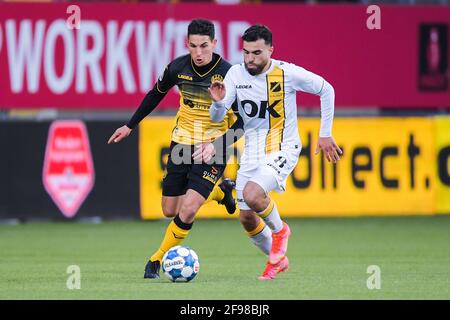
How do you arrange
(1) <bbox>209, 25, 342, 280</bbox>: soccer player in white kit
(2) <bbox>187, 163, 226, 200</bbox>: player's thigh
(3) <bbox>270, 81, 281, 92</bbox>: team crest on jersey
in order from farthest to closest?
(2) <bbox>187, 163, 226, 200</bbox>: player's thigh < (3) <bbox>270, 81, 281, 92</bbox>: team crest on jersey < (1) <bbox>209, 25, 342, 280</bbox>: soccer player in white kit

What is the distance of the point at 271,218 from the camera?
10039 mm

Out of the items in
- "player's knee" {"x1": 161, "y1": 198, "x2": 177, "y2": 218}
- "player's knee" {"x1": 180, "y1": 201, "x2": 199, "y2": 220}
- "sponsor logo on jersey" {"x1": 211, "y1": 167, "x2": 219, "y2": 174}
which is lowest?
"player's knee" {"x1": 161, "y1": 198, "x2": 177, "y2": 218}

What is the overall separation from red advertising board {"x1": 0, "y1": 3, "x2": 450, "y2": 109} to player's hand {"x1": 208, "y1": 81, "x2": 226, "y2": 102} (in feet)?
24.2

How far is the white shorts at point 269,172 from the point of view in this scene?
994 centimetres

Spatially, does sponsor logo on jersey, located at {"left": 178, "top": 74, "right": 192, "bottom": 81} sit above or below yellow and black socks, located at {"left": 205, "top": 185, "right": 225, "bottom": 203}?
above

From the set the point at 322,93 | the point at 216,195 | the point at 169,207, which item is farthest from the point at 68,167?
the point at 322,93

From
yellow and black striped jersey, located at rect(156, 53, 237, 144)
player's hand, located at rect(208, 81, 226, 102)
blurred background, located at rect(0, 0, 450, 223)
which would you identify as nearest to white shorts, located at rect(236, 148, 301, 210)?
yellow and black striped jersey, located at rect(156, 53, 237, 144)

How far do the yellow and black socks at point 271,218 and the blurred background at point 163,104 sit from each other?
628 centimetres

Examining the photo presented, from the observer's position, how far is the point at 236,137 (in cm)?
1170

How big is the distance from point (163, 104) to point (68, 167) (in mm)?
1715

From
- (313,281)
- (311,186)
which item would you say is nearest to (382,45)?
(311,186)

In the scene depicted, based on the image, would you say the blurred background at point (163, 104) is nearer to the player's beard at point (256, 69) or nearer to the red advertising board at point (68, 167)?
the red advertising board at point (68, 167)

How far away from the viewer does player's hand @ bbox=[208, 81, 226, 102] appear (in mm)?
9555

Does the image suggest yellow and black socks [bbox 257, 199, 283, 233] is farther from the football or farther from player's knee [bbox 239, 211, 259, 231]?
the football
